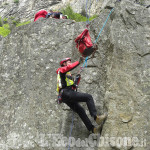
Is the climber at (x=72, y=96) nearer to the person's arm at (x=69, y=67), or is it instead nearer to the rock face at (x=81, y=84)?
the person's arm at (x=69, y=67)

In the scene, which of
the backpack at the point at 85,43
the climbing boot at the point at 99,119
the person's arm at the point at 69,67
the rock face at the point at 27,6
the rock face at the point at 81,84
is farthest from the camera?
the rock face at the point at 27,6

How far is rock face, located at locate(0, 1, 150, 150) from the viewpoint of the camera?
15.9 feet

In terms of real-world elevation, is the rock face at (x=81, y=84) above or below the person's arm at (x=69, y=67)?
below

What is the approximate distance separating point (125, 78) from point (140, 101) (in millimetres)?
731

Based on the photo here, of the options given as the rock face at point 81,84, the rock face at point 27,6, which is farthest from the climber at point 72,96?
the rock face at point 27,6

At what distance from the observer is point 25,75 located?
21.7ft

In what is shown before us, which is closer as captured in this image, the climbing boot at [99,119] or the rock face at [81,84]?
the climbing boot at [99,119]

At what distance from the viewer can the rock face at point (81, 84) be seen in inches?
191

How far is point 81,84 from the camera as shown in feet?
19.7

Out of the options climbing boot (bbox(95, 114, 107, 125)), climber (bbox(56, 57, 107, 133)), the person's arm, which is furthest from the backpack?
climbing boot (bbox(95, 114, 107, 125))

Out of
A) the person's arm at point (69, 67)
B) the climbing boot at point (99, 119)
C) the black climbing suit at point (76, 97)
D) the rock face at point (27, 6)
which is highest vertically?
the person's arm at point (69, 67)

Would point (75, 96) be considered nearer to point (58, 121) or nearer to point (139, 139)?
point (58, 121)

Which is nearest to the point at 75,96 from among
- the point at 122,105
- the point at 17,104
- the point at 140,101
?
the point at 122,105

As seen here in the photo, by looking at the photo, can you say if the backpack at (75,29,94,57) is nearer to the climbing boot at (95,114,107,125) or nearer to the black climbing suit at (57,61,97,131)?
the black climbing suit at (57,61,97,131)
